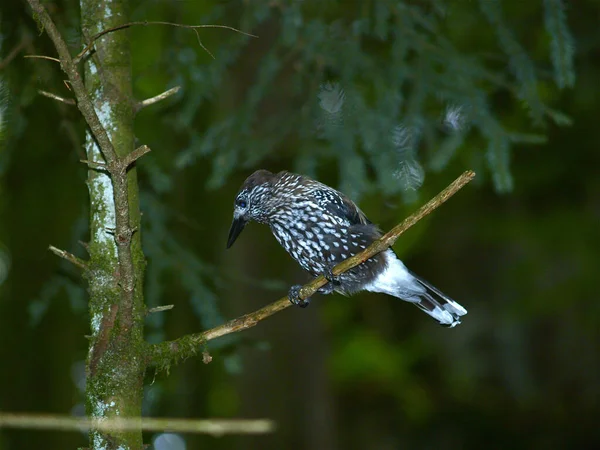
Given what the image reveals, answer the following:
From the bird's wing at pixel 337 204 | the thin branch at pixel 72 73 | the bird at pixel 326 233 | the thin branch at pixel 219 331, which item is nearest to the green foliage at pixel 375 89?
the bird's wing at pixel 337 204

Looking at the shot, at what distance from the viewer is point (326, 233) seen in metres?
3.86

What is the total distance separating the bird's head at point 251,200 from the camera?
3.93 m

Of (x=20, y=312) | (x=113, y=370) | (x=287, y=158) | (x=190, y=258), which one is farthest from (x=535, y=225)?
(x=113, y=370)

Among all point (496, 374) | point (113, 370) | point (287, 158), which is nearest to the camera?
point (113, 370)

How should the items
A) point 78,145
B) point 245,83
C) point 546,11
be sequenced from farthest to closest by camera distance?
point 245,83, point 546,11, point 78,145

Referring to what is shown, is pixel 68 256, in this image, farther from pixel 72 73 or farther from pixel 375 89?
pixel 375 89

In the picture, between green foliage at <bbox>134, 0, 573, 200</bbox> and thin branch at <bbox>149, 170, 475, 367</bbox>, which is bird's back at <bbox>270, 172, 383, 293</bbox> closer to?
green foliage at <bbox>134, 0, 573, 200</bbox>

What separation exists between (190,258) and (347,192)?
1.06m

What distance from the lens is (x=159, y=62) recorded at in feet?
14.2

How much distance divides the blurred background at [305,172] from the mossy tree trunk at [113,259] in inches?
20.5

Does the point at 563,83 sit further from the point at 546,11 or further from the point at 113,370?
the point at 113,370

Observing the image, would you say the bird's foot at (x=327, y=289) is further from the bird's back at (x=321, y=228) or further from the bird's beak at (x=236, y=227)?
the bird's beak at (x=236, y=227)

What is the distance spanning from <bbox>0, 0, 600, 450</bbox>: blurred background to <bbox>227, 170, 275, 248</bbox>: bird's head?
479mm

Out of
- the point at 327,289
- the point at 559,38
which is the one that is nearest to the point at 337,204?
the point at 327,289
